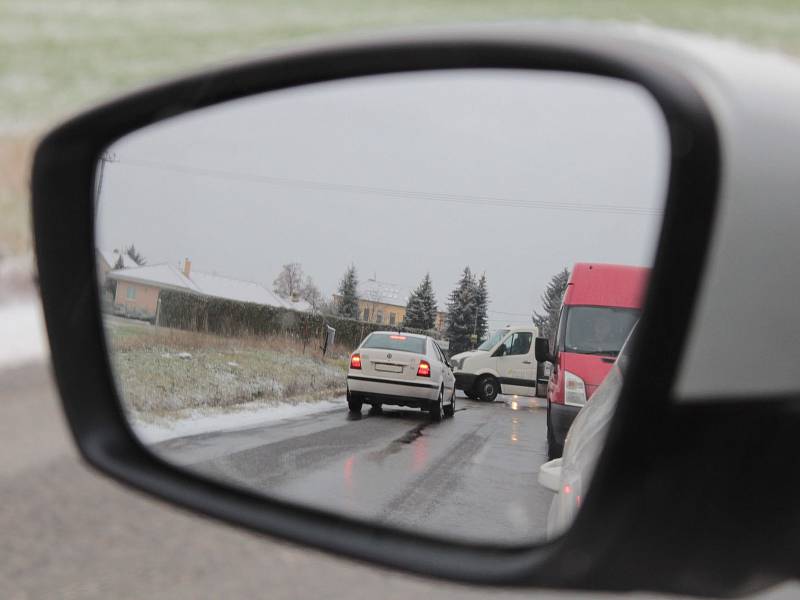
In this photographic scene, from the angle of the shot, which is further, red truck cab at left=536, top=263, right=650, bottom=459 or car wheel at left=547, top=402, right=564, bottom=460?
car wheel at left=547, top=402, right=564, bottom=460

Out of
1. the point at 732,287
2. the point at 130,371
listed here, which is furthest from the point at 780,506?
the point at 130,371

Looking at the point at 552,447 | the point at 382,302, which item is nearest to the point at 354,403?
the point at 382,302

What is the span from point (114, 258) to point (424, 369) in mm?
794

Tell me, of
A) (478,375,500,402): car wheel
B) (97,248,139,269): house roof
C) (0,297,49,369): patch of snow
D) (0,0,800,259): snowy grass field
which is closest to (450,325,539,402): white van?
(478,375,500,402): car wheel

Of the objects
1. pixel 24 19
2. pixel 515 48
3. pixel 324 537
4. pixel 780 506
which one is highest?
pixel 24 19

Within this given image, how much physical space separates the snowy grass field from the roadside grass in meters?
19.0

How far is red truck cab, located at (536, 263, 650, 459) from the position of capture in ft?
3.44

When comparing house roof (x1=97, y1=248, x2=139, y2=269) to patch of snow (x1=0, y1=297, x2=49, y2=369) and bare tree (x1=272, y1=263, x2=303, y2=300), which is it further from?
patch of snow (x1=0, y1=297, x2=49, y2=369)

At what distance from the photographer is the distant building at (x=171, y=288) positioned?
4.58 feet

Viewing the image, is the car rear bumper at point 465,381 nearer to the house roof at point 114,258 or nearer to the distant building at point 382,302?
the distant building at point 382,302

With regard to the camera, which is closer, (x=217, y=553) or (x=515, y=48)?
(x=515, y=48)

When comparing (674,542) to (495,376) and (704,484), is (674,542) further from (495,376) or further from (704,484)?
(495,376)

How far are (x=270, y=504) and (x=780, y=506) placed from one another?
80cm

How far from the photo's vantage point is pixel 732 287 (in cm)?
82
